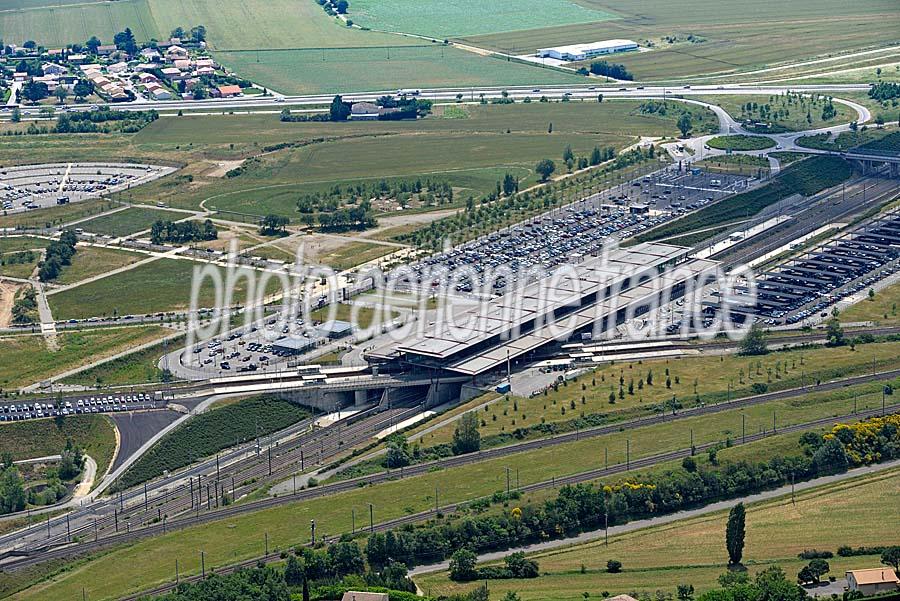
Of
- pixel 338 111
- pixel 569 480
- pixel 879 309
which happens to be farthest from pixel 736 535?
pixel 338 111

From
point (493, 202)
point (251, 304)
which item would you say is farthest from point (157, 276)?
point (493, 202)

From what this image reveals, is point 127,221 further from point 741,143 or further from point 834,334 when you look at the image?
point 834,334

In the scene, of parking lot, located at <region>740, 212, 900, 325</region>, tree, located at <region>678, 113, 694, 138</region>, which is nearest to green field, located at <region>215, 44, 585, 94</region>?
tree, located at <region>678, 113, 694, 138</region>

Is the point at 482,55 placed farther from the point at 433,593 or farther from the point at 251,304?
the point at 433,593

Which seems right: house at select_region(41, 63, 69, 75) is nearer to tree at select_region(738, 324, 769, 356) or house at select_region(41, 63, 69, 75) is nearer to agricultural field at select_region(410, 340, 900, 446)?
agricultural field at select_region(410, 340, 900, 446)

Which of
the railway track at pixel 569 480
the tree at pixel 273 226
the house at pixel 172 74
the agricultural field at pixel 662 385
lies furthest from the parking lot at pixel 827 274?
the house at pixel 172 74

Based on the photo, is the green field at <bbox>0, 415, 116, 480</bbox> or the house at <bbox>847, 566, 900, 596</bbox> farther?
Result: the green field at <bbox>0, 415, 116, 480</bbox>
